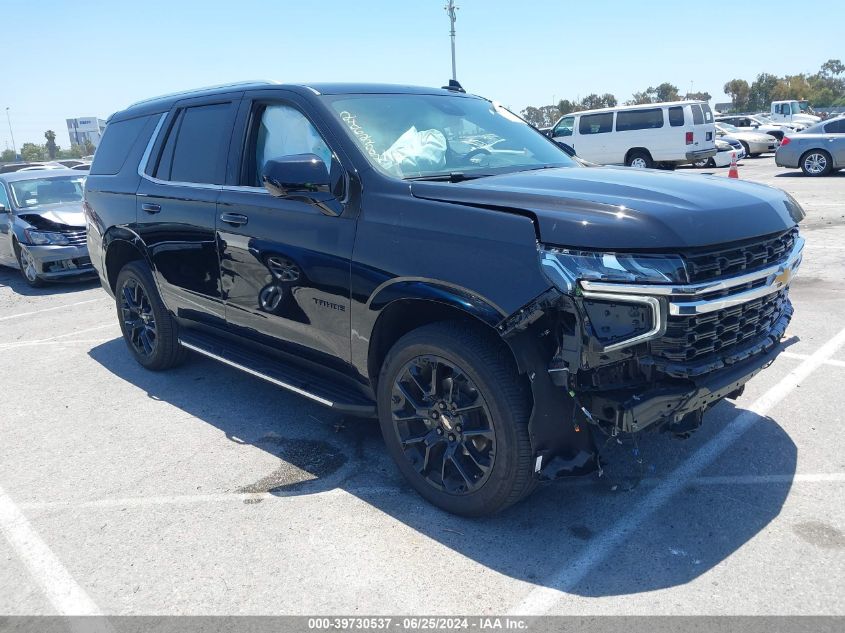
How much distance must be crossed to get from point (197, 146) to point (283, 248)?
4.70ft

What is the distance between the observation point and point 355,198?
351cm

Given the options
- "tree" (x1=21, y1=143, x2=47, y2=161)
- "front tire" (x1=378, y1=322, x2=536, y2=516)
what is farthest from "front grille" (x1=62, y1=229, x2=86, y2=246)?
"tree" (x1=21, y1=143, x2=47, y2=161)

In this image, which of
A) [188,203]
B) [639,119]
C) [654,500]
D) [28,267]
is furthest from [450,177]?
[639,119]

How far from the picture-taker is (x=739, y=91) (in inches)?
3602

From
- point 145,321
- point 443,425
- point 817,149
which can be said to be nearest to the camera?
point 443,425

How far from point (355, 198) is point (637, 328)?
62.6 inches

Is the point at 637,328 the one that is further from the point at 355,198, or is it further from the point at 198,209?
the point at 198,209

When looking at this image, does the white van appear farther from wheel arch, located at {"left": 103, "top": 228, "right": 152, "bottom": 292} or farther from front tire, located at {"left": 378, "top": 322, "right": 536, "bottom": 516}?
front tire, located at {"left": 378, "top": 322, "right": 536, "bottom": 516}

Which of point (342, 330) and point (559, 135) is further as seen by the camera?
point (559, 135)

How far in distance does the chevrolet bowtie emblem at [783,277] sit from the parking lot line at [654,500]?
1087mm

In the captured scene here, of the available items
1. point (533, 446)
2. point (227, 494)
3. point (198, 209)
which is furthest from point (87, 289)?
point (533, 446)

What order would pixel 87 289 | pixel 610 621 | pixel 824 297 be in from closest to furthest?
1. pixel 610 621
2. pixel 824 297
3. pixel 87 289

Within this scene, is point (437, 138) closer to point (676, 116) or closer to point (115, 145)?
point (115, 145)

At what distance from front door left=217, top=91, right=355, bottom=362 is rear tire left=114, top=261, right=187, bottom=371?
3.86 feet
